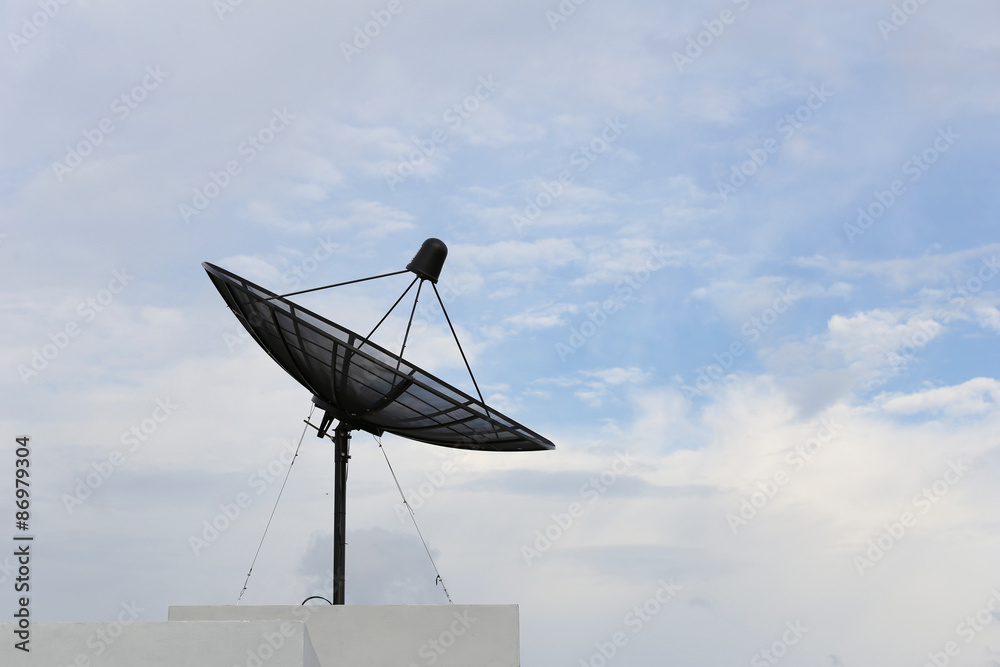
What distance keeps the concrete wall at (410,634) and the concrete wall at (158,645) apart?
4512mm

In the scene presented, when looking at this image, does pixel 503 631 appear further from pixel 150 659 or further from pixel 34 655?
pixel 34 655

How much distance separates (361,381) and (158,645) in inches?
241

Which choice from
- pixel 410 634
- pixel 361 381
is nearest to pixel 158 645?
pixel 410 634

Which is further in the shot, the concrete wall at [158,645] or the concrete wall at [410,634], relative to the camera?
the concrete wall at [410,634]

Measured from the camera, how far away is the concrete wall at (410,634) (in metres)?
17.0

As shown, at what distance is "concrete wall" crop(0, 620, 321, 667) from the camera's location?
1210 cm

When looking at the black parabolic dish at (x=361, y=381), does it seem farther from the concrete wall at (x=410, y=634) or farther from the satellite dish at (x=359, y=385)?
the concrete wall at (x=410, y=634)

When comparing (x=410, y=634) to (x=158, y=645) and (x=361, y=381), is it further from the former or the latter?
(x=158, y=645)

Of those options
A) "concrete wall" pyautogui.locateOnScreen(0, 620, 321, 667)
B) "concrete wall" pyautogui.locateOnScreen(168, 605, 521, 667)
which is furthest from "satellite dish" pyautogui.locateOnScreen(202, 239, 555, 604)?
"concrete wall" pyautogui.locateOnScreen(0, 620, 321, 667)

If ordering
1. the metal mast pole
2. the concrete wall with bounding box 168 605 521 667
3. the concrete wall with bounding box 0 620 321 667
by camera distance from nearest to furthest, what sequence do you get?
the concrete wall with bounding box 0 620 321 667 < the concrete wall with bounding box 168 605 521 667 < the metal mast pole

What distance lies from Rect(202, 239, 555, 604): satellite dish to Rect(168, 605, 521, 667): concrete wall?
1.54 m

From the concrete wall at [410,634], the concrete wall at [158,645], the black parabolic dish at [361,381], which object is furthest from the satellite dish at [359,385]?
the concrete wall at [158,645]

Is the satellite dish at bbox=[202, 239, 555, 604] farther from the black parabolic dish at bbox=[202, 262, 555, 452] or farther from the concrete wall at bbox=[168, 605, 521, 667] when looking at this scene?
the concrete wall at bbox=[168, 605, 521, 667]

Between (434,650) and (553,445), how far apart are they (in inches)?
177
